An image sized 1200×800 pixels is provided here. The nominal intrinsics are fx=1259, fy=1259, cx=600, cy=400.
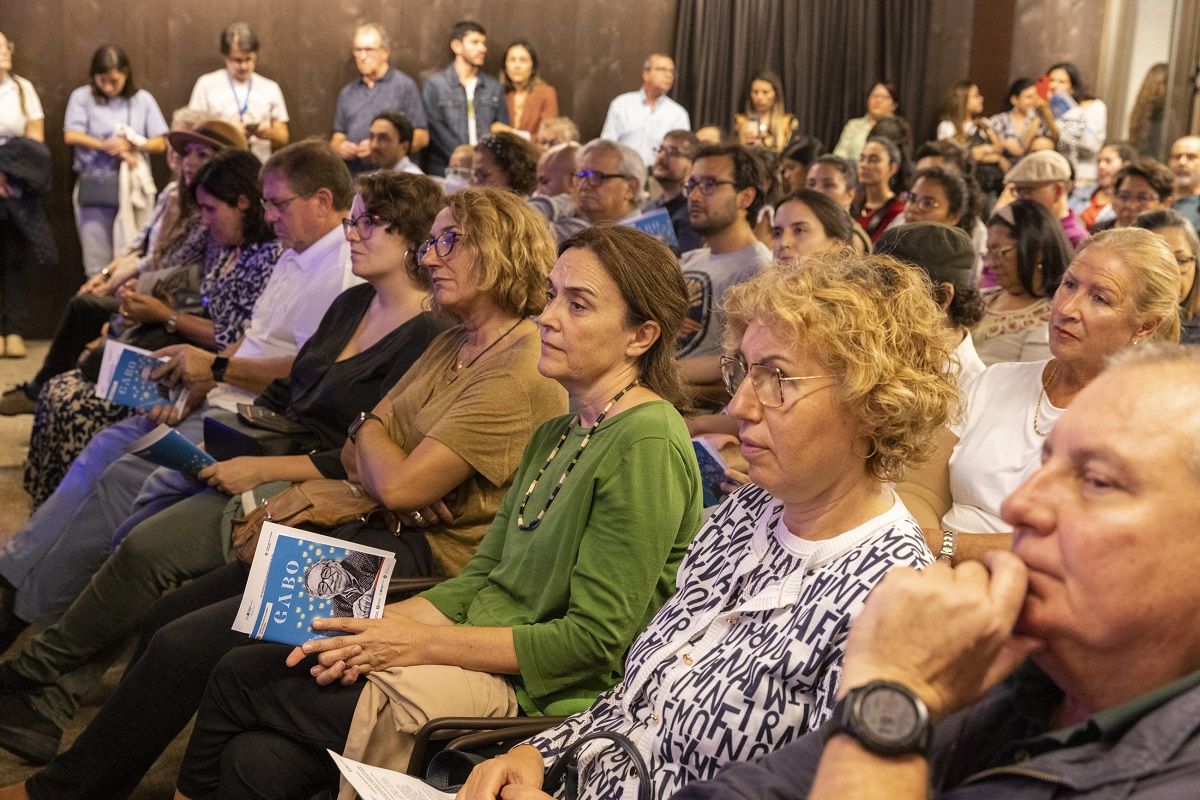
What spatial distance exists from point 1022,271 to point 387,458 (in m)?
2.20

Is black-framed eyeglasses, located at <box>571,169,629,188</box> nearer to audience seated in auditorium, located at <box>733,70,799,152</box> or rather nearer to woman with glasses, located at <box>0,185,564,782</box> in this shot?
woman with glasses, located at <box>0,185,564,782</box>

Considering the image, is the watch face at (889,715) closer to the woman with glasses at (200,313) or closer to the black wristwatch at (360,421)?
the black wristwatch at (360,421)

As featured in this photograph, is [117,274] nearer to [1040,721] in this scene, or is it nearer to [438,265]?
[438,265]

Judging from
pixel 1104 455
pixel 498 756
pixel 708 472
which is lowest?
pixel 498 756

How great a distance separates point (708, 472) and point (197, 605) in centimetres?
114

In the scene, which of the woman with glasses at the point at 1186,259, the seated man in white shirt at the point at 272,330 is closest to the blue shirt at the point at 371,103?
the seated man in white shirt at the point at 272,330

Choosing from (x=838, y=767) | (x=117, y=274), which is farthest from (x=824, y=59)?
(x=838, y=767)

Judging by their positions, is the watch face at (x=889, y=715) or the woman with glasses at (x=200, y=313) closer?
the watch face at (x=889, y=715)

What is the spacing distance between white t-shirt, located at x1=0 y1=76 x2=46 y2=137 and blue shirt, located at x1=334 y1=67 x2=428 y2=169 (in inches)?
80.0

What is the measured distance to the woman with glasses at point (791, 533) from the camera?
150 centimetres

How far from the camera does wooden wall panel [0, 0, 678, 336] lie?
882cm

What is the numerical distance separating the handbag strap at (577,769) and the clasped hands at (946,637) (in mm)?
634

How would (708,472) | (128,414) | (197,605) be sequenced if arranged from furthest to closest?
(128,414), (197,605), (708,472)

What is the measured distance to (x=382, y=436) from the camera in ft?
8.89
